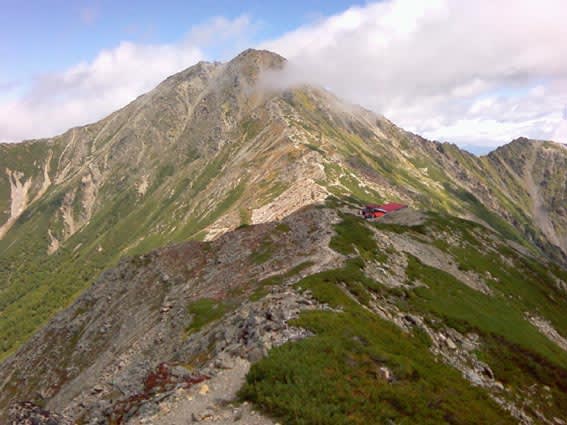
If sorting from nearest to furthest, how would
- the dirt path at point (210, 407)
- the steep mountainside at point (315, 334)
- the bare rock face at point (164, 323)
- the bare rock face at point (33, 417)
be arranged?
the dirt path at point (210, 407) < the steep mountainside at point (315, 334) < the bare rock face at point (33, 417) < the bare rock face at point (164, 323)

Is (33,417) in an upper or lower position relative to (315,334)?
lower

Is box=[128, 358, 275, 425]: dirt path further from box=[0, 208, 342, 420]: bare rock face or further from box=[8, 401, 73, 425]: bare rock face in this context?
box=[8, 401, 73, 425]: bare rock face

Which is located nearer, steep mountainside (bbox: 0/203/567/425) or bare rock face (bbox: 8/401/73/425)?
steep mountainside (bbox: 0/203/567/425)

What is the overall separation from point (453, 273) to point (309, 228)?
2585 centimetres

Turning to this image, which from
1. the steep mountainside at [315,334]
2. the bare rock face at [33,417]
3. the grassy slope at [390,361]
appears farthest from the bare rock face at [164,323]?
the grassy slope at [390,361]

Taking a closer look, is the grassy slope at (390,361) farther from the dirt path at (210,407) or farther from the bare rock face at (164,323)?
the bare rock face at (164,323)

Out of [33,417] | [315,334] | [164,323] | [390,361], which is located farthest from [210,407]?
[164,323]

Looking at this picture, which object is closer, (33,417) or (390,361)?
(33,417)

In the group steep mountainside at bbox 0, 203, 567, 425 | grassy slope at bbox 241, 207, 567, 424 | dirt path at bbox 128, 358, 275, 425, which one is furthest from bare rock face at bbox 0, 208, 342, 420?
grassy slope at bbox 241, 207, 567, 424

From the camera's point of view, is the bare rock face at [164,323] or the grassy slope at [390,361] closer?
the grassy slope at [390,361]

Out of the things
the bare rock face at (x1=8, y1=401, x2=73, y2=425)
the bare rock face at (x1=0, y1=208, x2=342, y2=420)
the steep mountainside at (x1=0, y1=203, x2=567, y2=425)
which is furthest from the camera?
the bare rock face at (x1=0, y1=208, x2=342, y2=420)

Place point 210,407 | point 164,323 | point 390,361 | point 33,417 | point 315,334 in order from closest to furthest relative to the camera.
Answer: point 210,407
point 33,417
point 390,361
point 315,334
point 164,323

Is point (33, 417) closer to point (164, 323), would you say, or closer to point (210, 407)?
point (210, 407)

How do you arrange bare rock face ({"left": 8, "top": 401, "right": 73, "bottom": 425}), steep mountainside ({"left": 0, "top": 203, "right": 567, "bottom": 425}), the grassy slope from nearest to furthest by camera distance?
the grassy slope → steep mountainside ({"left": 0, "top": 203, "right": 567, "bottom": 425}) → bare rock face ({"left": 8, "top": 401, "right": 73, "bottom": 425})
